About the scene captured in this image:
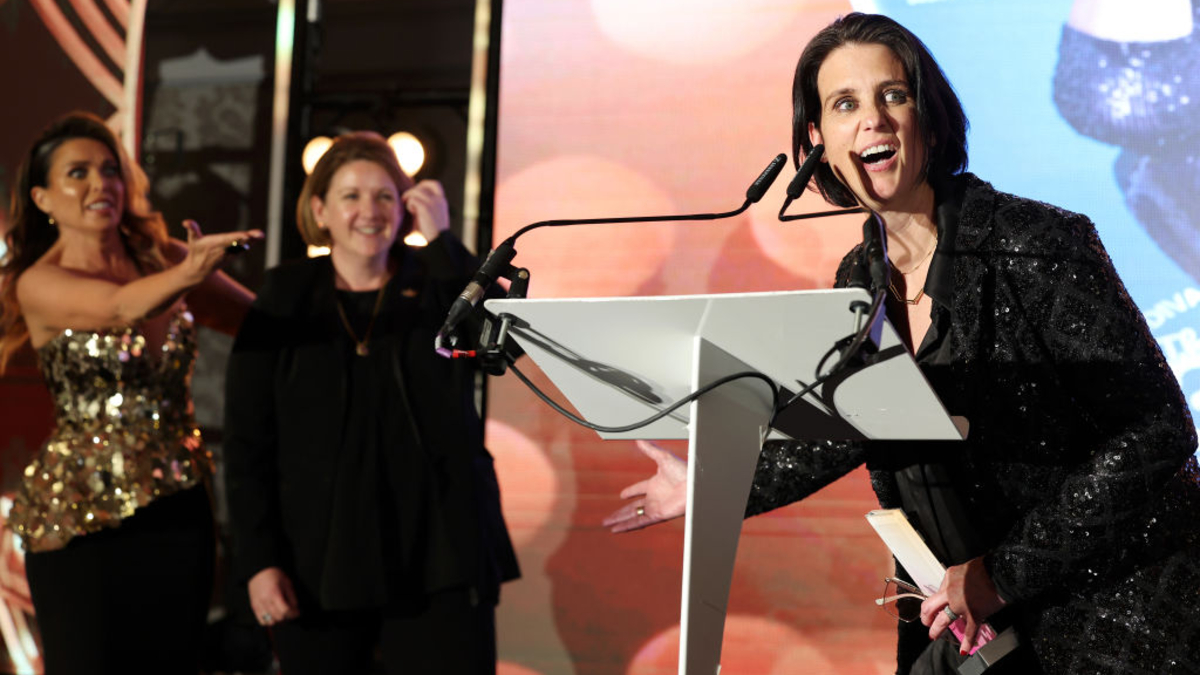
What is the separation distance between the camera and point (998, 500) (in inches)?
64.4

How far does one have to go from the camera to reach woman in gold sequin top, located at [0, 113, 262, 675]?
2.97 m

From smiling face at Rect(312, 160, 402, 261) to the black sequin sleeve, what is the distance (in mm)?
1917

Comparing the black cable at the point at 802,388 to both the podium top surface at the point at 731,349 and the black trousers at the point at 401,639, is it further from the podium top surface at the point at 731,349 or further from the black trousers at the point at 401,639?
the black trousers at the point at 401,639

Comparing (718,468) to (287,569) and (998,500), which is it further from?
(287,569)

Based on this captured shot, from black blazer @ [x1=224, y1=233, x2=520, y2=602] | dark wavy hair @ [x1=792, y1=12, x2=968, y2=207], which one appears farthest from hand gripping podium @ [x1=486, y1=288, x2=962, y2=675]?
black blazer @ [x1=224, y1=233, x2=520, y2=602]

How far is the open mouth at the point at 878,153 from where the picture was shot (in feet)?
5.76

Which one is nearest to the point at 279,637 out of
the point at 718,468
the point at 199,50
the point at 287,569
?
the point at 287,569

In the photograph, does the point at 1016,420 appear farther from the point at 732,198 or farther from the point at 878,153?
the point at 732,198

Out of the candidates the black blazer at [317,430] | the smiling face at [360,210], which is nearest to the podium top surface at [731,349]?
the black blazer at [317,430]

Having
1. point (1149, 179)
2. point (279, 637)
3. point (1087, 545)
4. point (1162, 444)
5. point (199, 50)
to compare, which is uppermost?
point (199, 50)

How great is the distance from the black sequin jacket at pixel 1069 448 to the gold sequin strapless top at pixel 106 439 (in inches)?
88.0

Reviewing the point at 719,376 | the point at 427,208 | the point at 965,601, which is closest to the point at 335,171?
the point at 427,208

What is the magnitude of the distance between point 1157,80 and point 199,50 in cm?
343

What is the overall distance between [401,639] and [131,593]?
0.84m
